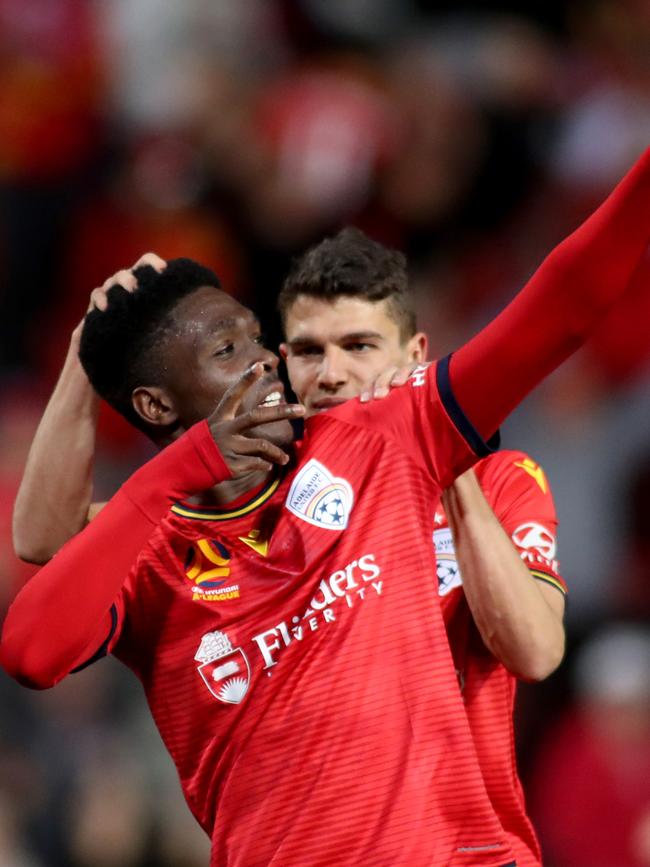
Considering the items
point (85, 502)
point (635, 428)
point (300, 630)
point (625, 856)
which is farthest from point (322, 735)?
point (635, 428)

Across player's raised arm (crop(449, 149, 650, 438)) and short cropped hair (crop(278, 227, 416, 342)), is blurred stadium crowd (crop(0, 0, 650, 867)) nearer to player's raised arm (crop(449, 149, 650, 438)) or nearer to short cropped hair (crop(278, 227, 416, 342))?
short cropped hair (crop(278, 227, 416, 342))

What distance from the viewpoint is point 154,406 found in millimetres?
2986

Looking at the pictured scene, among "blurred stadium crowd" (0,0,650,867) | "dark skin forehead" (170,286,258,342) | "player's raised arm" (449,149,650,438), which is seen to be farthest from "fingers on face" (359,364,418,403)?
"blurred stadium crowd" (0,0,650,867)

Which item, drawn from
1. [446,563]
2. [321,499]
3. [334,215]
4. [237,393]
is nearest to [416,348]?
[446,563]

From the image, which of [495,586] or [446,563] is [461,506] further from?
[446,563]

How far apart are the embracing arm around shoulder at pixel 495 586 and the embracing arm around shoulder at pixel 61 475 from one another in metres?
0.87

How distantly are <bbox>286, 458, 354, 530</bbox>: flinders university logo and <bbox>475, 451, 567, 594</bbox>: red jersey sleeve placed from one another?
2.10 feet

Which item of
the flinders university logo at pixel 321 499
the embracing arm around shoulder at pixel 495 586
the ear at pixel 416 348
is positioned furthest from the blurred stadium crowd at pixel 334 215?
the flinders university logo at pixel 321 499

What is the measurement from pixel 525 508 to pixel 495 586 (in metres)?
0.41

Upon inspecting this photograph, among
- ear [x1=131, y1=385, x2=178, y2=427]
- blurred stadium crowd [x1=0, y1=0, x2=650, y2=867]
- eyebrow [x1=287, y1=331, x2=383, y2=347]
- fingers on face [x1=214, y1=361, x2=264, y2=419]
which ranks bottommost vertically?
blurred stadium crowd [x1=0, y1=0, x2=650, y2=867]

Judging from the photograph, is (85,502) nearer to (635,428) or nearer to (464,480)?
(464,480)

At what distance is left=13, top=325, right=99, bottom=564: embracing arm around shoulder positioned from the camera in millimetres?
3188

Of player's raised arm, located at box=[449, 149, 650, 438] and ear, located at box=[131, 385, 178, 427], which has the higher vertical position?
player's raised arm, located at box=[449, 149, 650, 438]

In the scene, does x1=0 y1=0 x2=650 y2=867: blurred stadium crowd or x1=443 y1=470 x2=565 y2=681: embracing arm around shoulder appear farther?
x1=0 y1=0 x2=650 y2=867: blurred stadium crowd
